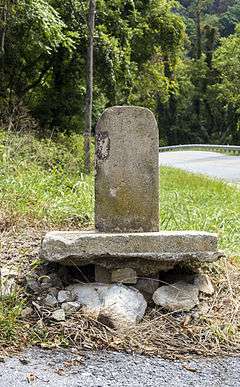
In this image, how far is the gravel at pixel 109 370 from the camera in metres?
3.11

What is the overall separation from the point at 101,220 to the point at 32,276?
1.99ft

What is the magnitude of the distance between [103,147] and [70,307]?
3.65ft

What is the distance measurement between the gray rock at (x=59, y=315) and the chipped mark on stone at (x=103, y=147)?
3.55ft

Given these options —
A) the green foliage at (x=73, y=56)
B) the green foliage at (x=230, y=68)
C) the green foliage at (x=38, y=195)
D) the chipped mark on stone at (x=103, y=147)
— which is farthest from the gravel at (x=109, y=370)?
the green foliage at (x=230, y=68)

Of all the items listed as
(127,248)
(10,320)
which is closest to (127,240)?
(127,248)

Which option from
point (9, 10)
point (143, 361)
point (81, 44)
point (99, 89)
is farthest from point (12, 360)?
point (99, 89)

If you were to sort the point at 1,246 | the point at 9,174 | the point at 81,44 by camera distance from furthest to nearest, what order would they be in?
the point at 81,44
the point at 9,174
the point at 1,246

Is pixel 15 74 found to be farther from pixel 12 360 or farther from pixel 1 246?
pixel 12 360

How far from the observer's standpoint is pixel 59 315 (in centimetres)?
377

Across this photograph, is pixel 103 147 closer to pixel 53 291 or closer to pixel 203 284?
pixel 53 291

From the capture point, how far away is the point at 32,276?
4066 mm

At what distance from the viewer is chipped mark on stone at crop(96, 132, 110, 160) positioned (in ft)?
13.7

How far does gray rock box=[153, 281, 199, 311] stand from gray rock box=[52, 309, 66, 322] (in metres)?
0.65

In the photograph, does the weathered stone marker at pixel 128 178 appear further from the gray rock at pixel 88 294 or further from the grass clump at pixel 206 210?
the grass clump at pixel 206 210
